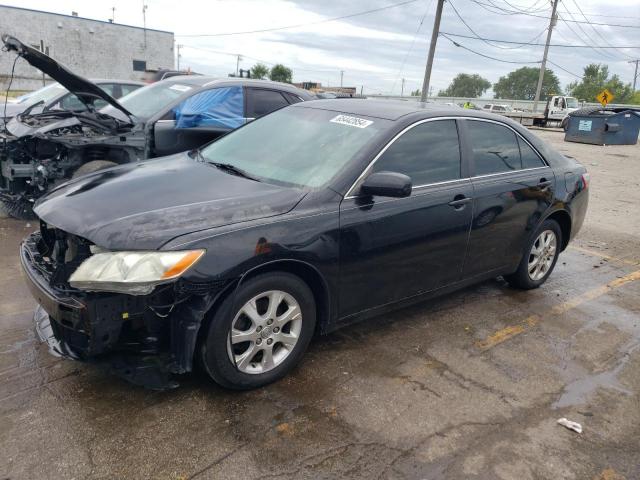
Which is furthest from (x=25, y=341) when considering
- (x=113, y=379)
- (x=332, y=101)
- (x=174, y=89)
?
(x=174, y=89)

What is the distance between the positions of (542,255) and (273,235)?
10.4ft

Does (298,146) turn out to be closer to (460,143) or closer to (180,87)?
(460,143)

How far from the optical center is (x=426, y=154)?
12.5ft

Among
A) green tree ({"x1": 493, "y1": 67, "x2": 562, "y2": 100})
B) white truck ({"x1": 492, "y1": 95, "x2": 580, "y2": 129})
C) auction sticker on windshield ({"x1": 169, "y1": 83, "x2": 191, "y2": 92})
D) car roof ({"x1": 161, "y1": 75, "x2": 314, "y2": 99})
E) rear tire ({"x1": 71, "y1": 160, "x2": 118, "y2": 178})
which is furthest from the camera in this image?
green tree ({"x1": 493, "y1": 67, "x2": 562, "y2": 100})

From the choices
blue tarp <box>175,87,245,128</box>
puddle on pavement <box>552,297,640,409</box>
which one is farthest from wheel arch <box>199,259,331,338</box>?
blue tarp <box>175,87,245,128</box>

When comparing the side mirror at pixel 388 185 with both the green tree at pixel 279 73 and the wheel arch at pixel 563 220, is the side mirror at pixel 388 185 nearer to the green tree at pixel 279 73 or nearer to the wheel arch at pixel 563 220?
the wheel arch at pixel 563 220

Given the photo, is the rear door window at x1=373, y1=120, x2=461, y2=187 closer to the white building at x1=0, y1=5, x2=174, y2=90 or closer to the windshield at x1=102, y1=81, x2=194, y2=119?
the windshield at x1=102, y1=81, x2=194, y2=119

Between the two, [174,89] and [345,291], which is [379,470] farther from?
[174,89]

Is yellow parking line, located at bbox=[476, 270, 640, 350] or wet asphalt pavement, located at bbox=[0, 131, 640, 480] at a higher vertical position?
yellow parking line, located at bbox=[476, 270, 640, 350]

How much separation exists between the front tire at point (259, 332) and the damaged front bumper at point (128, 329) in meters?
0.13

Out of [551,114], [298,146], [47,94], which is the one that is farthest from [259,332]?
[551,114]

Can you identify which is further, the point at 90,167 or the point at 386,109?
the point at 90,167

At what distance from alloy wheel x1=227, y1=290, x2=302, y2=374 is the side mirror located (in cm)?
83

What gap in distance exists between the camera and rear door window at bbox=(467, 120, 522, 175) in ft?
13.7
